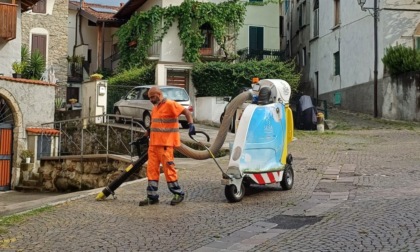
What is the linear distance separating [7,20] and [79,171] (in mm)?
8675

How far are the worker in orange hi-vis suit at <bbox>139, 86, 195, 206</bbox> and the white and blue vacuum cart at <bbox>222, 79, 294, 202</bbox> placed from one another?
83cm

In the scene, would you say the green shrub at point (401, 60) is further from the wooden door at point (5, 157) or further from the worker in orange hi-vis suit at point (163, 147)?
the worker in orange hi-vis suit at point (163, 147)

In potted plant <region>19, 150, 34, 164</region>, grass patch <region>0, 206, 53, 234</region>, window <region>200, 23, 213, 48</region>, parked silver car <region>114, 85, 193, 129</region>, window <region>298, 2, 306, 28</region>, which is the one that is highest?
window <region>298, 2, 306, 28</region>

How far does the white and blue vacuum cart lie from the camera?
9.02 meters

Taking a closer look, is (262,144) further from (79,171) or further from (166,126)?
(79,171)

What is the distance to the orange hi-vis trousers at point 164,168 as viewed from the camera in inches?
351

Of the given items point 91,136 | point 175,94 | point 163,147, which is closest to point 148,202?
point 163,147

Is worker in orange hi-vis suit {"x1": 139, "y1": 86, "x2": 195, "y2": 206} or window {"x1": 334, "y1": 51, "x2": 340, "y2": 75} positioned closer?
worker in orange hi-vis suit {"x1": 139, "y1": 86, "x2": 195, "y2": 206}

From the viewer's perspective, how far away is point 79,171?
693 inches

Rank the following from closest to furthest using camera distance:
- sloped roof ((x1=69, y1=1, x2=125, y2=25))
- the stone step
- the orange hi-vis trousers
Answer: the orange hi-vis trousers
the stone step
sloped roof ((x1=69, y1=1, x2=125, y2=25))

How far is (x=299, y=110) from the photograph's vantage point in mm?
23703

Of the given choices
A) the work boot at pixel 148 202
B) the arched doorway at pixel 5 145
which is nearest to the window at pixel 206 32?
the arched doorway at pixel 5 145

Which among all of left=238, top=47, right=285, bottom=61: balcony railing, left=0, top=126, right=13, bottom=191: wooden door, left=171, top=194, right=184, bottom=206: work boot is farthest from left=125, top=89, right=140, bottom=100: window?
left=171, top=194, right=184, bottom=206: work boot

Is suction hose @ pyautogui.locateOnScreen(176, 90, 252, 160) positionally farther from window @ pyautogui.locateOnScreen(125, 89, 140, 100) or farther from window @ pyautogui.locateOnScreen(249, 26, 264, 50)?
window @ pyautogui.locateOnScreen(249, 26, 264, 50)
